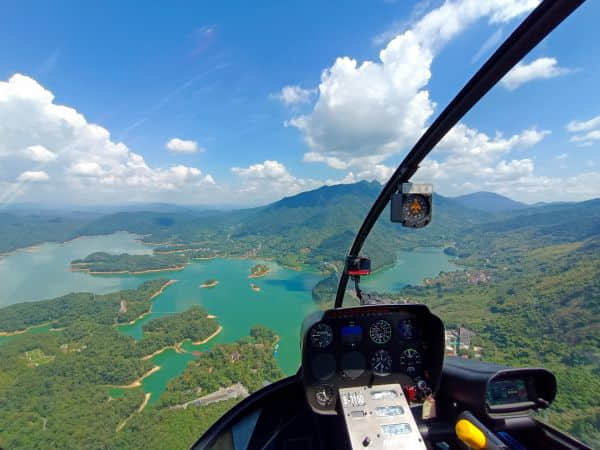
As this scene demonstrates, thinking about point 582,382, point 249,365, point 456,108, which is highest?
point 456,108

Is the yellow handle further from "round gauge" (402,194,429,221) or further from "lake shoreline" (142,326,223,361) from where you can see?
"lake shoreline" (142,326,223,361)

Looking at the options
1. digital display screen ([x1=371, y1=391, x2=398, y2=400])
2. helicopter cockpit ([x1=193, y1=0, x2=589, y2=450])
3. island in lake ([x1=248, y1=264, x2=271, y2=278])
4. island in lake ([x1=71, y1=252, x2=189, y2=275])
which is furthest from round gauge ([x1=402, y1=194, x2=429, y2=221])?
island in lake ([x1=71, y1=252, x2=189, y2=275])

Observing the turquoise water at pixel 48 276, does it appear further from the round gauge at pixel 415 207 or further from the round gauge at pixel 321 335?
the round gauge at pixel 415 207

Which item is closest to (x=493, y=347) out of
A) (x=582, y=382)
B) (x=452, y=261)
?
(x=582, y=382)

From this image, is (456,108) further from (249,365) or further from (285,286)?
(285,286)

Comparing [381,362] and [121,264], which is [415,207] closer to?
[381,362]

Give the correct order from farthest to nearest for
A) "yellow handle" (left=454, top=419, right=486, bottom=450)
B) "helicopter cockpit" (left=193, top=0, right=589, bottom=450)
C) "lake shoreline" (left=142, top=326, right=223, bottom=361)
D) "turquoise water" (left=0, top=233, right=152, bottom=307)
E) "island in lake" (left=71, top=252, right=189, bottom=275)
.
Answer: "island in lake" (left=71, top=252, right=189, bottom=275) → "turquoise water" (left=0, top=233, right=152, bottom=307) → "lake shoreline" (left=142, top=326, right=223, bottom=361) → "helicopter cockpit" (left=193, top=0, right=589, bottom=450) → "yellow handle" (left=454, top=419, right=486, bottom=450)

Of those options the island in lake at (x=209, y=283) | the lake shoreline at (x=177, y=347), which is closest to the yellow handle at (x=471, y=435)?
the lake shoreline at (x=177, y=347)
